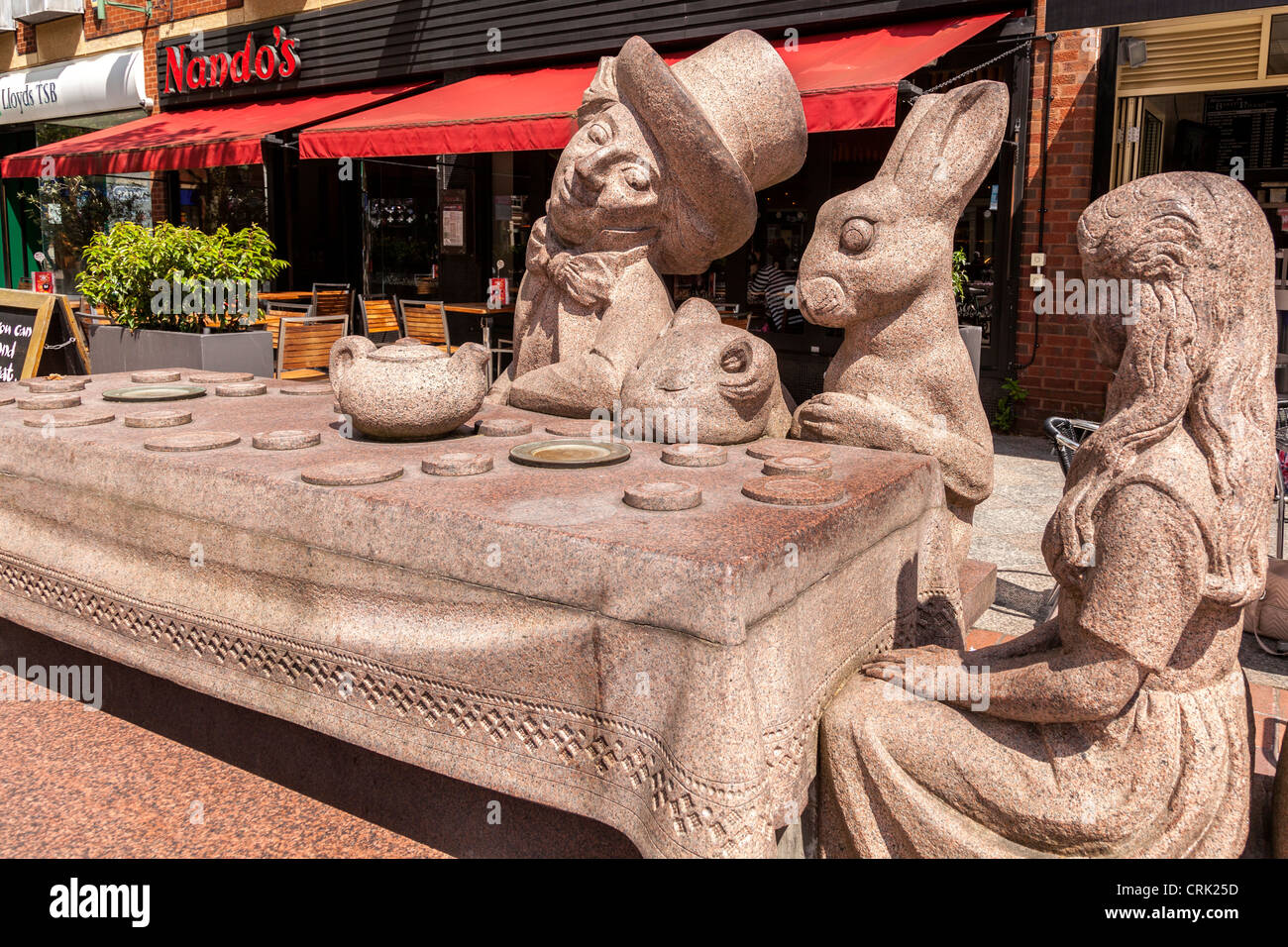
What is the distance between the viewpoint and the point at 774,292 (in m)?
9.66

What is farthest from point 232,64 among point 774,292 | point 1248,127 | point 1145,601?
point 1145,601

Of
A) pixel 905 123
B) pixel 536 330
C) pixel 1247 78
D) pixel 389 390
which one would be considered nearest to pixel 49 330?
pixel 536 330

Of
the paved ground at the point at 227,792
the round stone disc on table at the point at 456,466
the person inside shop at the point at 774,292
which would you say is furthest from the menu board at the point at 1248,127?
the round stone disc on table at the point at 456,466

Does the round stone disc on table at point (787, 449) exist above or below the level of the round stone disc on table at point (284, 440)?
below

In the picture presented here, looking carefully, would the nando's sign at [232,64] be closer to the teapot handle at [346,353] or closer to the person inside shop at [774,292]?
the person inside shop at [774,292]

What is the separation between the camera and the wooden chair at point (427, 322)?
10055mm

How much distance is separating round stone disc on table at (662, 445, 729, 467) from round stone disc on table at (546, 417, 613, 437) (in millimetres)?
409

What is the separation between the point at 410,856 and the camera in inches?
105

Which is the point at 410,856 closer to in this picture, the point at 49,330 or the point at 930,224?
the point at 930,224

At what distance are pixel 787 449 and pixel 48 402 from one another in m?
2.63

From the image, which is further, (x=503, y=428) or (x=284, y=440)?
(x=503, y=428)

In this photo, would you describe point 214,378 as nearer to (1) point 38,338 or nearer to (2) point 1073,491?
(1) point 38,338

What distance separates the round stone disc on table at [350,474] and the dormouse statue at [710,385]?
927 mm
